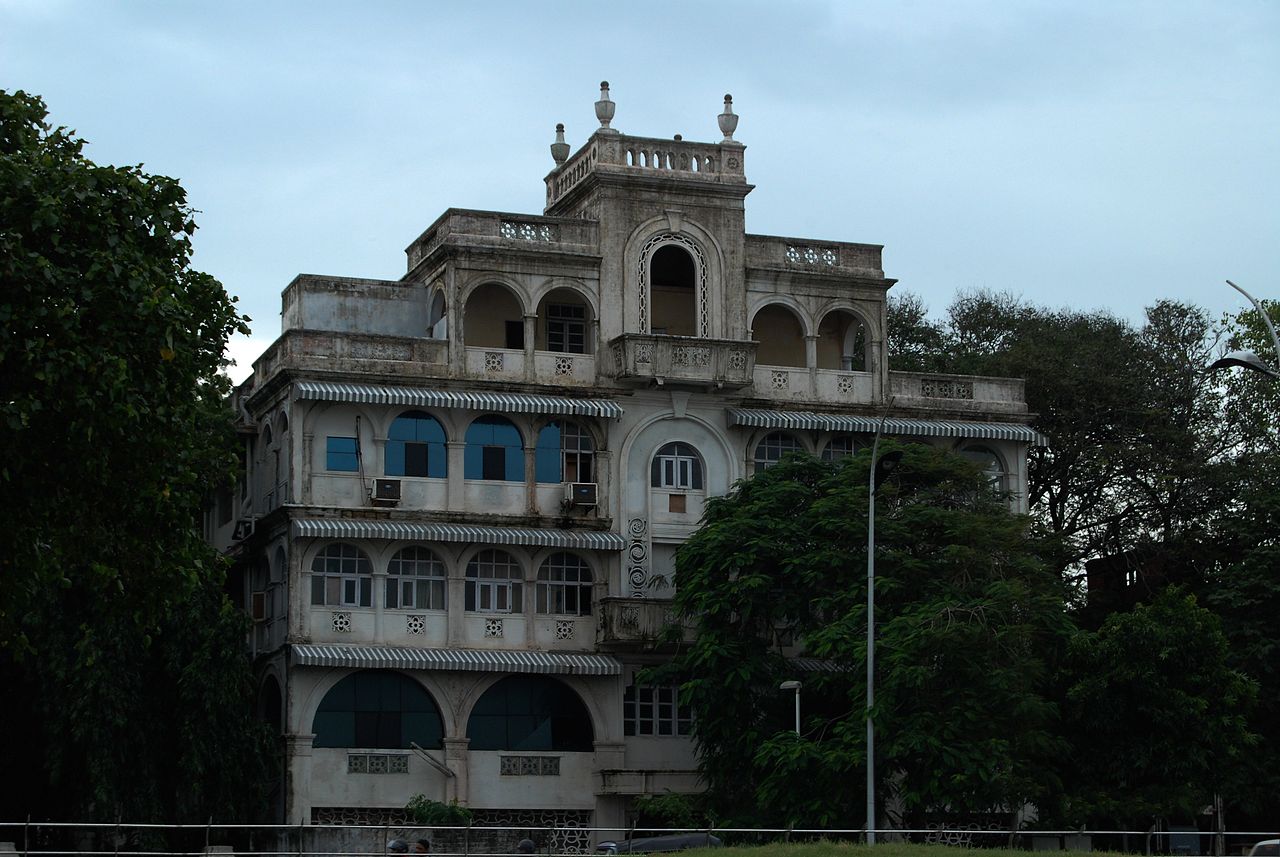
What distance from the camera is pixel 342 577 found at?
181 ft

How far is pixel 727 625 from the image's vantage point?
5331 cm

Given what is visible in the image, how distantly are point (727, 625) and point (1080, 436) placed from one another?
17098mm

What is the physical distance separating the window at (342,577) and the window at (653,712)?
6.71m

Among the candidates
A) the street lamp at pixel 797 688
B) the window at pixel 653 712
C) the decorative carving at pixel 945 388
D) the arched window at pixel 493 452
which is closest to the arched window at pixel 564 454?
the arched window at pixel 493 452

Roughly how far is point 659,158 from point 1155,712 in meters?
18.3

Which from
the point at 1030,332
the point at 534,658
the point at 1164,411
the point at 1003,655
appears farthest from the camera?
the point at 1030,332

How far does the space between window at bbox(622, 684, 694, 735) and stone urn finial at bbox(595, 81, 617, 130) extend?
13828mm

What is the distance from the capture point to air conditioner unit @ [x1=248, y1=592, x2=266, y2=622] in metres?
57.0

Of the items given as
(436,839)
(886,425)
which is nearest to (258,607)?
(436,839)

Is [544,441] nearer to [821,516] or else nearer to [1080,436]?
[821,516]

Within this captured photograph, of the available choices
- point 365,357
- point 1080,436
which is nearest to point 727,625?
point 365,357

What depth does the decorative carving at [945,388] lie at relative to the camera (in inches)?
2405

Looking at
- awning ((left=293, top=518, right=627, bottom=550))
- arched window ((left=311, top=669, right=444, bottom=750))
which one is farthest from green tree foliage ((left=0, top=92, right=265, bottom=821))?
arched window ((left=311, top=669, right=444, bottom=750))

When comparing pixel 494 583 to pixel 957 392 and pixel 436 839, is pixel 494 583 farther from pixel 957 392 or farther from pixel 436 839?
pixel 957 392
